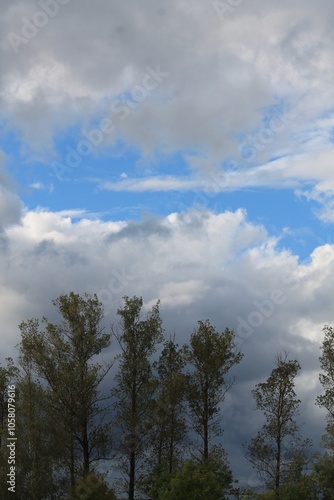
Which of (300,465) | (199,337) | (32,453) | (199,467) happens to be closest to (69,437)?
(32,453)

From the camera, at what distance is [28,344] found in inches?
2141

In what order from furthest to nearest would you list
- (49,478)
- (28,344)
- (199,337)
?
(199,337)
(28,344)
(49,478)

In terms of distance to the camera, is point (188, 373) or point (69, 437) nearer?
point (69, 437)

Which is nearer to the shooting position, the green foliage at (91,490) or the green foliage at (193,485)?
the green foliage at (91,490)

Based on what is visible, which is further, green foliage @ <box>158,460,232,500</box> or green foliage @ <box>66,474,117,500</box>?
green foliage @ <box>158,460,232,500</box>

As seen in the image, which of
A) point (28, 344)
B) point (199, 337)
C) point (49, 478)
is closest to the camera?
point (49, 478)

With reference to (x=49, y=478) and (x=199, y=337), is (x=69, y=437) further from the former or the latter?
(x=199, y=337)

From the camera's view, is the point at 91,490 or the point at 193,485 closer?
the point at 91,490

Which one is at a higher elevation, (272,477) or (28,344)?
(28,344)

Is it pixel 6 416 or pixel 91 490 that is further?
pixel 6 416

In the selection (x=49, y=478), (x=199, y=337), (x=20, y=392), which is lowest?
(x=49, y=478)

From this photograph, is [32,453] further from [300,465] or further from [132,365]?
[300,465]

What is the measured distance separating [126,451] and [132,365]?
255 inches

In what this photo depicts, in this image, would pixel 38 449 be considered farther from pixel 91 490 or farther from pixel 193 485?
pixel 193 485
